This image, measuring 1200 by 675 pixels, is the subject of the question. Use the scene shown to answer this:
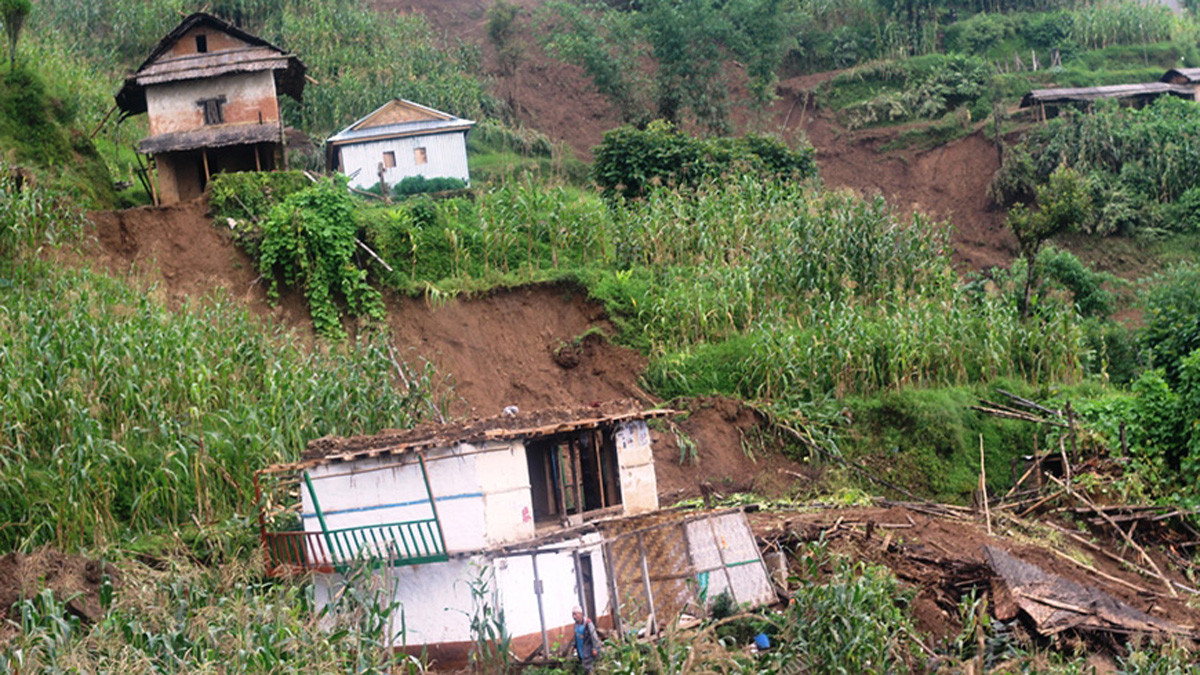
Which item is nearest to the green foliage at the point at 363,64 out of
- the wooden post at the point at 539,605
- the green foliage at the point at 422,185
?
the green foliage at the point at 422,185

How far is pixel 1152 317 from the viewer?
2033 centimetres

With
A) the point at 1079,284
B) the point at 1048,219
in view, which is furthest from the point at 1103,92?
the point at 1048,219

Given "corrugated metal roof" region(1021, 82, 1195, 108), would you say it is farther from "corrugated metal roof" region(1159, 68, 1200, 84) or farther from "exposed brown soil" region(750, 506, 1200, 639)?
"exposed brown soil" region(750, 506, 1200, 639)

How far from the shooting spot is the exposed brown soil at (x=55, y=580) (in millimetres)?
10906

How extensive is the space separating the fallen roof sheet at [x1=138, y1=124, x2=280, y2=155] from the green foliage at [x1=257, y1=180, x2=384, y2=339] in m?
2.92

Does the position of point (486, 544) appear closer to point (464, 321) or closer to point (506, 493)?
point (506, 493)

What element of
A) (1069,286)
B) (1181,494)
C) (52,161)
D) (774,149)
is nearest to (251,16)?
(52,161)

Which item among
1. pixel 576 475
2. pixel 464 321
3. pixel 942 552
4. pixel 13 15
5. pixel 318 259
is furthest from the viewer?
pixel 13 15

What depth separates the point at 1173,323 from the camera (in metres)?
19.5

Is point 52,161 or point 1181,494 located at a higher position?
point 52,161

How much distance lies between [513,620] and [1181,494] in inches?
401

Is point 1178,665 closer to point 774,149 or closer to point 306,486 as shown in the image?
point 306,486

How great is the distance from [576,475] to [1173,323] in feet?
38.9

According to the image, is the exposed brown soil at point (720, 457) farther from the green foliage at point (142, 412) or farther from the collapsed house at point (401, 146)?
the collapsed house at point (401, 146)
